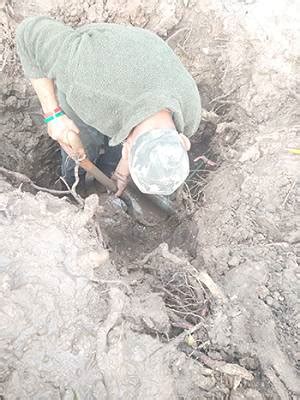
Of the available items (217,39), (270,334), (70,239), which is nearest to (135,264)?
(70,239)

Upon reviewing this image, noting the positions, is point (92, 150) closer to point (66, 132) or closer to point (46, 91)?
point (66, 132)

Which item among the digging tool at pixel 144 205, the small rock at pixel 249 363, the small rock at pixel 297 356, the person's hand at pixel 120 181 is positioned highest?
the small rock at pixel 297 356

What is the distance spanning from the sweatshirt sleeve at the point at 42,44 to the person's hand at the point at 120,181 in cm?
57

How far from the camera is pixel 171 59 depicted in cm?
132

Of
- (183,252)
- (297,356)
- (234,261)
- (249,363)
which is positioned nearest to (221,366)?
(249,363)

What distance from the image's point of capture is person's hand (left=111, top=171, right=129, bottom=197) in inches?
74.0

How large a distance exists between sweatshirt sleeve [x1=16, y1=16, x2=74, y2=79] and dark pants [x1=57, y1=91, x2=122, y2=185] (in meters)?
0.13

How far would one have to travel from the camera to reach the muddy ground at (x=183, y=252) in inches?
46.5

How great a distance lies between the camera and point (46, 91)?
60.7 inches

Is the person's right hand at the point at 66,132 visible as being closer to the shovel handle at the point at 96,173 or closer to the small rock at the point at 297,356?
the shovel handle at the point at 96,173

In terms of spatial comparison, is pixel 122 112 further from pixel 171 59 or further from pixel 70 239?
pixel 70 239

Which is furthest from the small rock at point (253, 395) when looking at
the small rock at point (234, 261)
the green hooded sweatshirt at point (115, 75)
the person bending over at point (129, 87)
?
the green hooded sweatshirt at point (115, 75)

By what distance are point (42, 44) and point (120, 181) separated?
27.5 inches

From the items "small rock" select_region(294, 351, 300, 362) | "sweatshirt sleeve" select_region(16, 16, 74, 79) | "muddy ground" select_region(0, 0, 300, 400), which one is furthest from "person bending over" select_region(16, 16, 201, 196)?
"small rock" select_region(294, 351, 300, 362)
